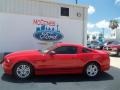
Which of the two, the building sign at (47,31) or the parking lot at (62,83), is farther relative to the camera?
the building sign at (47,31)

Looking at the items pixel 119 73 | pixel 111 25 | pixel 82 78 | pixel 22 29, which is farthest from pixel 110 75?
pixel 111 25

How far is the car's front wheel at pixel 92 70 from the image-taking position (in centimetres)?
1071

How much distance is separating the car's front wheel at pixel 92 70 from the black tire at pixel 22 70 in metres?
2.33

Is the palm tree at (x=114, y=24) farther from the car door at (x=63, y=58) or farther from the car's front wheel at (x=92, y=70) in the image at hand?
the car door at (x=63, y=58)

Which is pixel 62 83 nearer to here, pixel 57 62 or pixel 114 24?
pixel 57 62

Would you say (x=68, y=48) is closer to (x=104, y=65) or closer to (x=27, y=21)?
(x=104, y=65)

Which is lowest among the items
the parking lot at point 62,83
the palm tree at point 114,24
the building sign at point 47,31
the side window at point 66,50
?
the parking lot at point 62,83

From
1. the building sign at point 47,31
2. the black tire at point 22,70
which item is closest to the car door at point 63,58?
the black tire at point 22,70

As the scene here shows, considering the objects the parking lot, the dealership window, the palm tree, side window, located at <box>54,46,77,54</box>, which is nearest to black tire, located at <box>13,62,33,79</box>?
the parking lot

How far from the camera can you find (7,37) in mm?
17031

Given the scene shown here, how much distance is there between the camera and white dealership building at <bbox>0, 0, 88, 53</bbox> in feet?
55.9

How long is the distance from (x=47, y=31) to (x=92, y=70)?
27.9 ft

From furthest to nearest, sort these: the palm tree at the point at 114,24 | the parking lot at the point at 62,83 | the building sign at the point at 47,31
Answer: the palm tree at the point at 114,24 → the building sign at the point at 47,31 → the parking lot at the point at 62,83

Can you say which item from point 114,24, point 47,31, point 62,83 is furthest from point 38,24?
point 114,24
